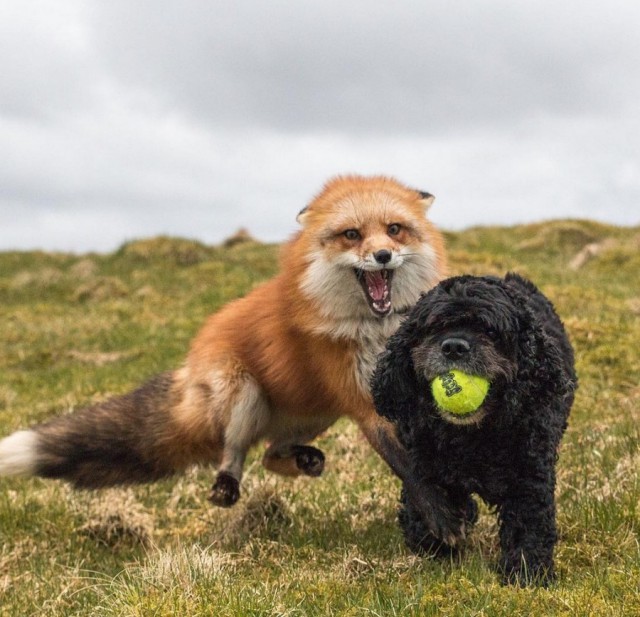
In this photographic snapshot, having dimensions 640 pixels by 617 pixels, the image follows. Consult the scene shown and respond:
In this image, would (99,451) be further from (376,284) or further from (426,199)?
(426,199)

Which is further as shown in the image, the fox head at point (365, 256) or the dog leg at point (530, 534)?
the fox head at point (365, 256)

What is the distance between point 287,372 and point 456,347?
2.02m

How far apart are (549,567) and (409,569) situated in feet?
2.42

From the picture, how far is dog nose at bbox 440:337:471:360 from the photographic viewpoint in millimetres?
4086

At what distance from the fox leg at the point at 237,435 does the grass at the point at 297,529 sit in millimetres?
305

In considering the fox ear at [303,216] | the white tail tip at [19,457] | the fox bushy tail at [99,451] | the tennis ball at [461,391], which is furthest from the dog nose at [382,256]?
the white tail tip at [19,457]

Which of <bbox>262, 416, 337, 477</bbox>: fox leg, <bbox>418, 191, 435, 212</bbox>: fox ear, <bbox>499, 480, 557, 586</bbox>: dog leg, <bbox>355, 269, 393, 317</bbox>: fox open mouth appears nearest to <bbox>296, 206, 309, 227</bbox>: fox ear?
<bbox>355, 269, 393, 317</bbox>: fox open mouth

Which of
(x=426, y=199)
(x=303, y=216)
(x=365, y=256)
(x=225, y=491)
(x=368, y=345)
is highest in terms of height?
(x=426, y=199)

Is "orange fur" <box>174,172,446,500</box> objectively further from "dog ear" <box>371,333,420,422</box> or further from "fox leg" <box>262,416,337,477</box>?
"dog ear" <box>371,333,420,422</box>

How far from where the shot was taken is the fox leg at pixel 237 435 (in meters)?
6.10

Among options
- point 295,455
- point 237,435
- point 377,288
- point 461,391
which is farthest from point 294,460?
point 461,391

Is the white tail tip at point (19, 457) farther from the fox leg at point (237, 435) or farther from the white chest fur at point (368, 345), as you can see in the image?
the white chest fur at point (368, 345)

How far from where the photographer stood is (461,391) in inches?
163

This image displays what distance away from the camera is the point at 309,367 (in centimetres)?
580
